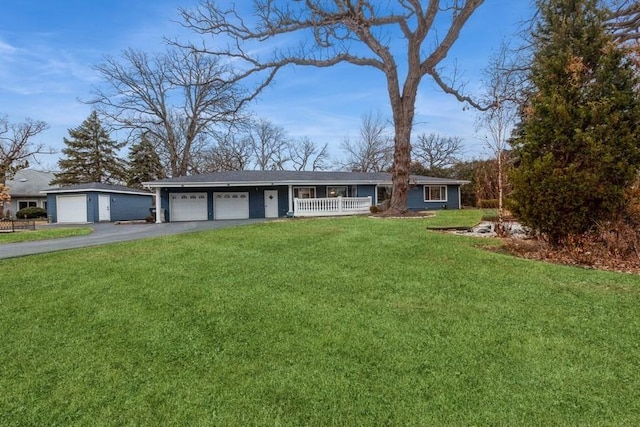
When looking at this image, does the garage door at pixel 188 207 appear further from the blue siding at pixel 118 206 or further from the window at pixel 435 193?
the window at pixel 435 193

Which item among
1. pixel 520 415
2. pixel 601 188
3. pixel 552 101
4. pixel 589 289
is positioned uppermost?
pixel 552 101

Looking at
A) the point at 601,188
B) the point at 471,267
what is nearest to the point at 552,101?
the point at 601,188

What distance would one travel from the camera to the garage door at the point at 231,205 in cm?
2327

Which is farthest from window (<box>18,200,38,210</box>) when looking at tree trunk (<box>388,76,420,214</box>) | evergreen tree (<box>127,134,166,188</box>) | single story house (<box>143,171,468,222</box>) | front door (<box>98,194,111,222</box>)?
tree trunk (<box>388,76,420,214</box>)

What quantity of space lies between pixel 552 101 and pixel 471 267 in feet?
12.4

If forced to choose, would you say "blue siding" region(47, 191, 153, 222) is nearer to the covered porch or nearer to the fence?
the fence

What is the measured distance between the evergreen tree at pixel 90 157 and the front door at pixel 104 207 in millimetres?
14482

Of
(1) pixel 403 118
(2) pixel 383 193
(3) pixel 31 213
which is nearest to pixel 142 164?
(3) pixel 31 213

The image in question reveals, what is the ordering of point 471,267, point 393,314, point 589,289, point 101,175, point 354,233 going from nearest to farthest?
1. point 393,314
2. point 589,289
3. point 471,267
4. point 354,233
5. point 101,175

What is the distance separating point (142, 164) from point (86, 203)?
13.8m

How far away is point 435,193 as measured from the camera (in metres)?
27.0

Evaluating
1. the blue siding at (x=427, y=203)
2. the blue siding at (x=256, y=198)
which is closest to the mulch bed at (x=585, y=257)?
the blue siding at (x=256, y=198)

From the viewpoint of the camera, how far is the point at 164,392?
9.56 ft

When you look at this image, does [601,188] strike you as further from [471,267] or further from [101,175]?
[101,175]
